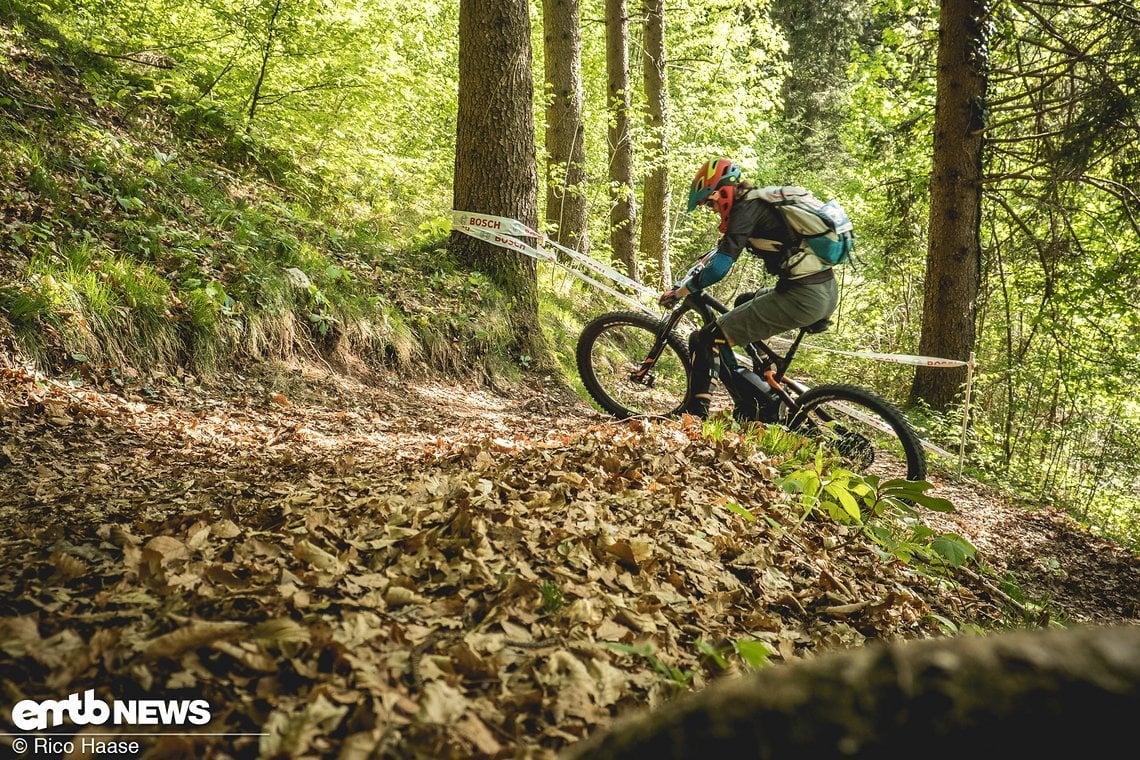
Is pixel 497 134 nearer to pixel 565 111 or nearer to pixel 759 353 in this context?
pixel 565 111

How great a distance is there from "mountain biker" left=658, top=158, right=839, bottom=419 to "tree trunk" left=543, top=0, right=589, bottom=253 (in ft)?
14.7

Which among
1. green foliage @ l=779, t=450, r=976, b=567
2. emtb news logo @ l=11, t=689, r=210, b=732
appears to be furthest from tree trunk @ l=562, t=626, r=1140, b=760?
green foliage @ l=779, t=450, r=976, b=567

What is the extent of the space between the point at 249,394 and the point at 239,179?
332cm

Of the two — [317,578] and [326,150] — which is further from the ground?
[326,150]

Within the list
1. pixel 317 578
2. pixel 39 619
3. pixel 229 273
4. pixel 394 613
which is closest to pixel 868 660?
pixel 394 613

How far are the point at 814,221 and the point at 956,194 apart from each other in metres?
4.70

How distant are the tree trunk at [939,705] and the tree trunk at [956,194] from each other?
9.11m

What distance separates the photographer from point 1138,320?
9.71m

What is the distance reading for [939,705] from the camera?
2.70ft

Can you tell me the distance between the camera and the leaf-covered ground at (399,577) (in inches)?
66.4

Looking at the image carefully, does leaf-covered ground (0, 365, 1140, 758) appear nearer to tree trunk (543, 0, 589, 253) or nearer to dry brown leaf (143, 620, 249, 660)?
dry brown leaf (143, 620, 249, 660)

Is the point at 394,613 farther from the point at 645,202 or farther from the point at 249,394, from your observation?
the point at 645,202

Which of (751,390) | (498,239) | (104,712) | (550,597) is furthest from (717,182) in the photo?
(104,712)

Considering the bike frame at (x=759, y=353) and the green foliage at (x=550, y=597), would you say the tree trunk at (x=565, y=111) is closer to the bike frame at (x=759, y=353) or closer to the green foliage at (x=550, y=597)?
the bike frame at (x=759, y=353)
